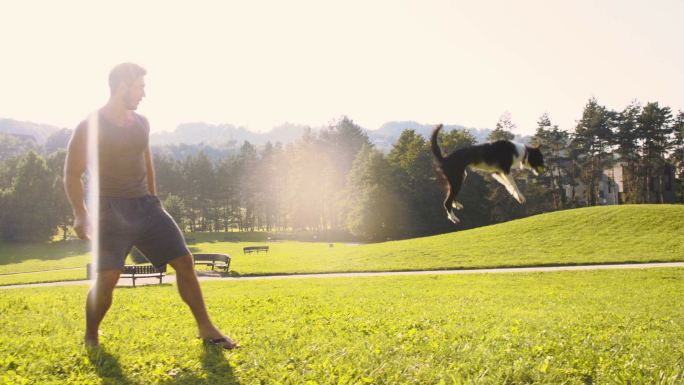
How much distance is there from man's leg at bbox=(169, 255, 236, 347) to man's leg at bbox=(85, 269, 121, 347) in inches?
22.2

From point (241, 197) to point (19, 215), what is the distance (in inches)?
1718

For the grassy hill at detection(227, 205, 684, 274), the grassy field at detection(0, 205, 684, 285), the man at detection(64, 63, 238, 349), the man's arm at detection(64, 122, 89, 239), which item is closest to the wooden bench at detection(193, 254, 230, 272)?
the grassy field at detection(0, 205, 684, 285)

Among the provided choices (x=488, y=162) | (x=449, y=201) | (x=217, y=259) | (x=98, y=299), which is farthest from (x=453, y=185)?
(x=217, y=259)

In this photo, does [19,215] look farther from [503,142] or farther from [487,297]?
[503,142]

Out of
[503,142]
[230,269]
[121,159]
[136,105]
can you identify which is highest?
[136,105]

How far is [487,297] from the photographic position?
13.7 metres

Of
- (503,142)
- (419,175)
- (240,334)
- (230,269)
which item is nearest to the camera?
(503,142)

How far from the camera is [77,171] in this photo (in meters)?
4.47

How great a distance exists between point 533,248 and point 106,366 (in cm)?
2864

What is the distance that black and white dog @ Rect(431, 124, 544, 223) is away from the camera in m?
1.96

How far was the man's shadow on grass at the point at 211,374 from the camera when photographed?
4340 millimetres

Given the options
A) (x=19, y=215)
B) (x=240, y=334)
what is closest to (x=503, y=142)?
(x=240, y=334)

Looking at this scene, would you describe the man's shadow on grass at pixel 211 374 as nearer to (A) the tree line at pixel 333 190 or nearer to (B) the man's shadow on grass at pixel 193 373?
(B) the man's shadow on grass at pixel 193 373

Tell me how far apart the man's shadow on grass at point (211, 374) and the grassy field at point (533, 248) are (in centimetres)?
2029
